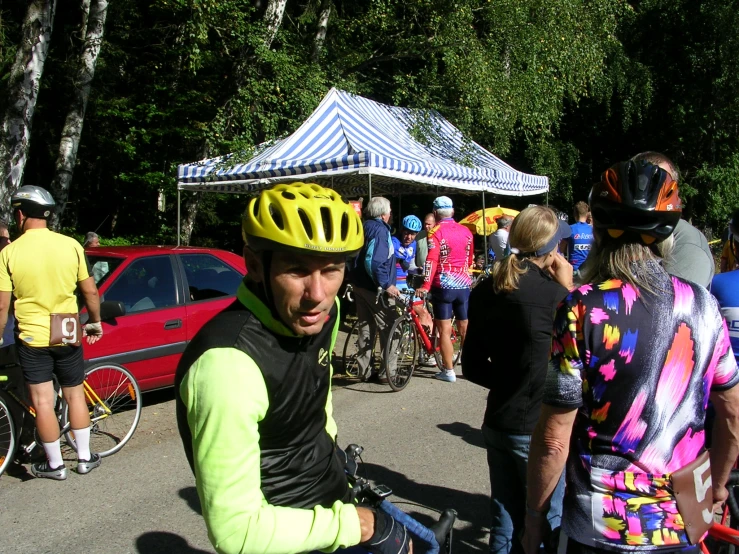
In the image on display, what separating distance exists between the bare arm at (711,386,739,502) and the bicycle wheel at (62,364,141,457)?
4.49m

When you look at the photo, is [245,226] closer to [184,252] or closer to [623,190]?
[623,190]

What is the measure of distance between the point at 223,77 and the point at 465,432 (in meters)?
10.4

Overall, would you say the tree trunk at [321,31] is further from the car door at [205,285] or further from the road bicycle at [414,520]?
the road bicycle at [414,520]

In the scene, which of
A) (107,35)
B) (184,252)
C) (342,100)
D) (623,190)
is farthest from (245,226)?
(107,35)

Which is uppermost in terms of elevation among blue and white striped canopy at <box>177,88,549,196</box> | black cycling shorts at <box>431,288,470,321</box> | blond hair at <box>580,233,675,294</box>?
blue and white striped canopy at <box>177,88,549,196</box>

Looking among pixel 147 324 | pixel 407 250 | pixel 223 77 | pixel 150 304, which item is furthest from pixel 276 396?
pixel 223 77

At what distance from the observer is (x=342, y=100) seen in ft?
35.7

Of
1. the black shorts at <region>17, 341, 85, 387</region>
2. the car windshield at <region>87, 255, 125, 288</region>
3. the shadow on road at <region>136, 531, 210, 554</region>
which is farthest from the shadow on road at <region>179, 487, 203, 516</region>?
the car windshield at <region>87, 255, 125, 288</region>

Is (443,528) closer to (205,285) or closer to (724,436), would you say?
(724,436)

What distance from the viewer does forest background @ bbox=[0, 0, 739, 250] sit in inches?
441

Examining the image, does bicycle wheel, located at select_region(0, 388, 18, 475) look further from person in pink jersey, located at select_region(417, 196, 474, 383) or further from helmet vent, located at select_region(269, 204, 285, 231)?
person in pink jersey, located at select_region(417, 196, 474, 383)

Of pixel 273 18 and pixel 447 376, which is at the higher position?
pixel 273 18

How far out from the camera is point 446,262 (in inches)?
292

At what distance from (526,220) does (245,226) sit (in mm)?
1812
